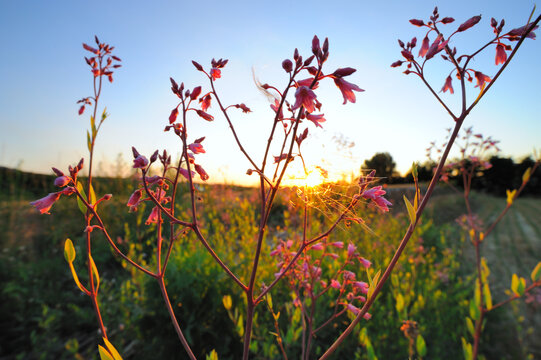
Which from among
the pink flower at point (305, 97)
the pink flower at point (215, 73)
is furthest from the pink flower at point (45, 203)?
the pink flower at point (305, 97)

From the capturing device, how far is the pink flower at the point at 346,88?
3.12 ft

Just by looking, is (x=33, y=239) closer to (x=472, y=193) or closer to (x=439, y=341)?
(x=439, y=341)

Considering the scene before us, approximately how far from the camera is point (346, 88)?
3.16 ft

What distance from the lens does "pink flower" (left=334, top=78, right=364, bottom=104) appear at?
950 millimetres

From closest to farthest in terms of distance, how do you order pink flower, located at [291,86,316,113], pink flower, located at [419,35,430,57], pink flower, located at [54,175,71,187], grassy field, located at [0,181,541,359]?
pink flower, located at [291,86,316,113], pink flower, located at [54,175,71,187], pink flower, located at [419,35,430,57], grassy field, located at [0,181,541,359]

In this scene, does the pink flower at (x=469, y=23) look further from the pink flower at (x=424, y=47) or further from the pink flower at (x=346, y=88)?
the pink flower at (x=346, y=88)

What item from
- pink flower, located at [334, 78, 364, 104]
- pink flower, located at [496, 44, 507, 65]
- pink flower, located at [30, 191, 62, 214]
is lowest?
pink flower, located at [30, 191, 62, 214]

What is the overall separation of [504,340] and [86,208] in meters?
4.78

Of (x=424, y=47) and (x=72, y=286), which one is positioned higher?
(x=424, y=47)

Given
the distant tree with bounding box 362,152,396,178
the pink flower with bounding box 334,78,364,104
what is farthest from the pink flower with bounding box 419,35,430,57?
the distant tree with bounding box 362,152,396,178

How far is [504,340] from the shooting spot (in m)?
3.83

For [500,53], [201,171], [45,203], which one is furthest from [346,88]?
[45,203]

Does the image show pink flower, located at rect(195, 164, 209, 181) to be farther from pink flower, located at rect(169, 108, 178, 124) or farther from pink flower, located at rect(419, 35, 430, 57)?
pink flower, located at rect(419, 35, 430, 57)

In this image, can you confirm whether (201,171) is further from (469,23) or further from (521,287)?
(521,287)
